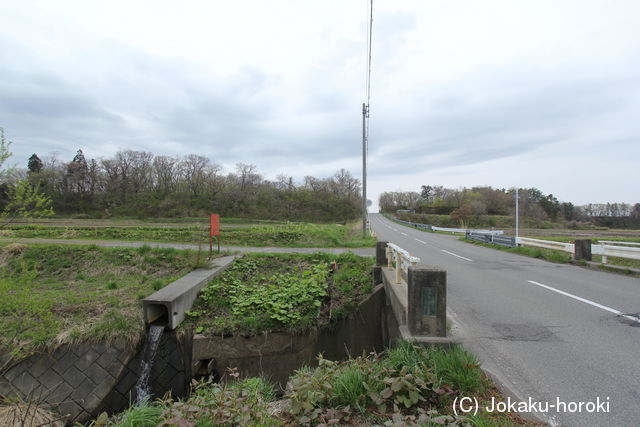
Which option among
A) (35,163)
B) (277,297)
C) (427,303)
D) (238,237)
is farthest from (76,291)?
(35,163)

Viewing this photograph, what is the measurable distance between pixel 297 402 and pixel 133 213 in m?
53.8

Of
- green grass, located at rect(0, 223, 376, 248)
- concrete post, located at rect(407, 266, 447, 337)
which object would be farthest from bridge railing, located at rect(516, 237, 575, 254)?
concrete post, located at rect(407, 266, 447, 337)

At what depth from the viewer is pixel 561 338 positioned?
4.08 m

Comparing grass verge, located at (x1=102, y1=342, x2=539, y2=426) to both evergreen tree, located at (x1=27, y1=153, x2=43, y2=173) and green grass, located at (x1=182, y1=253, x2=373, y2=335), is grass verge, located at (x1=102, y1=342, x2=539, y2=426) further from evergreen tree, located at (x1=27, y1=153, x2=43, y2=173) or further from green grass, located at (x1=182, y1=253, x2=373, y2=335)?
evergreen tree, located at (x1=27, y1=153, x2=43, y2=173)

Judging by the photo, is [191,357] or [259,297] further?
[259,297]

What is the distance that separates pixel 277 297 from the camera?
271 inches

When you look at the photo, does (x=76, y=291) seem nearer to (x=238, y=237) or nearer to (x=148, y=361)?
(x=148, y=361)

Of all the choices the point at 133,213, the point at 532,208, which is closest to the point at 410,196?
the point at 532,208

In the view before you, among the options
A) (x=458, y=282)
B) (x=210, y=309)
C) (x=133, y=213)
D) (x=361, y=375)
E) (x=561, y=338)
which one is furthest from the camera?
(x=133, y=213)

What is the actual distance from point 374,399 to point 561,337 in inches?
132

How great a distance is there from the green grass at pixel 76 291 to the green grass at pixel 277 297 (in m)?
1.40

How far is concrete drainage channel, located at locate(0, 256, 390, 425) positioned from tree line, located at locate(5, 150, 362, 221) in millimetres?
45802

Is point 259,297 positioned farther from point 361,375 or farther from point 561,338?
point 561,338

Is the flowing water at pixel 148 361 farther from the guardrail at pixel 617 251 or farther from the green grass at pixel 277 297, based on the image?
the guardrail at pixel 617 251
